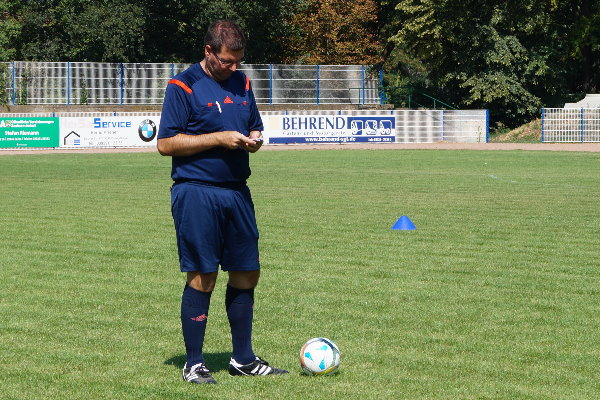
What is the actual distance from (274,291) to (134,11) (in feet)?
161

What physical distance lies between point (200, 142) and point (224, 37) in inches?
25.2

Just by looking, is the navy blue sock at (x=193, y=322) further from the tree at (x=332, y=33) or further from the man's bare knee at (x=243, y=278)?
the tree at (x=332, y=33)

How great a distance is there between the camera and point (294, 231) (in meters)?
14.2

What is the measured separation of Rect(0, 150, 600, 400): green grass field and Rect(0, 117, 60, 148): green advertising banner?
72.7 ft

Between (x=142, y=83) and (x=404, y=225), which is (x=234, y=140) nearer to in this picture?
(x=404, y=225)

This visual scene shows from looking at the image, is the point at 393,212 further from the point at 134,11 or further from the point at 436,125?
the point at 134,11

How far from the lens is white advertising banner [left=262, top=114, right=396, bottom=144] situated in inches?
1774

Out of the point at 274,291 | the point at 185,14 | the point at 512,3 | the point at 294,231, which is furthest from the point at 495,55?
the point at 274,291

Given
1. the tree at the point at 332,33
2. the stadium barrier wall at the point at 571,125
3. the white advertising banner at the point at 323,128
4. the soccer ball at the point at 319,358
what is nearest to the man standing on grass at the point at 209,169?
the soccer ball at the point at 319,358

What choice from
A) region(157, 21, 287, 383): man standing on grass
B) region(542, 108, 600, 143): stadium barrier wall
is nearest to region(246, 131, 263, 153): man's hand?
region(157, 21, 287, 383): man standing on grass

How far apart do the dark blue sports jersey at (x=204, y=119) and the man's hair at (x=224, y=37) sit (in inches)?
9.5

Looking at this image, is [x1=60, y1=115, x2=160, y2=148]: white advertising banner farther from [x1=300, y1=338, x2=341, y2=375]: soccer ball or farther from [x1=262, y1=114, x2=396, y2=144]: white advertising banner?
[x1=300, y1=338, x2=341, y2=375]: soccer ball

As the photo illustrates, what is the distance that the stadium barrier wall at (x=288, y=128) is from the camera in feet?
135

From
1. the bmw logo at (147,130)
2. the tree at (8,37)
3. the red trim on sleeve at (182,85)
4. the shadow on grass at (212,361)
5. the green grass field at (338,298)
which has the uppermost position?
the tree at (8,37)
